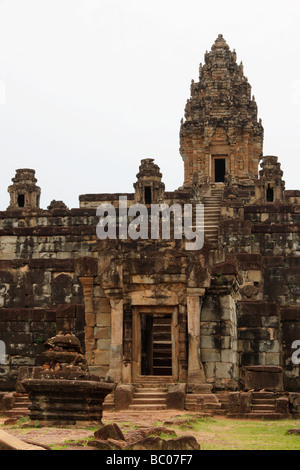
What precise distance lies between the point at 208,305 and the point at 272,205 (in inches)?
563

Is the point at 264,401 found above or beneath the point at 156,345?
beneath

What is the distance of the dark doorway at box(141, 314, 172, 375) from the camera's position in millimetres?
22422

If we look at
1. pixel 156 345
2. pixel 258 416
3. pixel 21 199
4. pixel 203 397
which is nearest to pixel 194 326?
pixel 203 397

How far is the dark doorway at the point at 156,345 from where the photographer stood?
22.4 metres

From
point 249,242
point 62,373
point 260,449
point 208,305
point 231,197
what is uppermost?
point 231,197

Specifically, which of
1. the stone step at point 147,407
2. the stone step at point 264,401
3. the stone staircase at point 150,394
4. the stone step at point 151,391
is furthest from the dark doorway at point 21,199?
the stone step at point 264,401

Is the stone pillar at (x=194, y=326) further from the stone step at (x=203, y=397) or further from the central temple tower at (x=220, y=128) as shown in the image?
the central temple tower at (x=220, y=128)

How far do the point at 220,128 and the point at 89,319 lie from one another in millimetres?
25271

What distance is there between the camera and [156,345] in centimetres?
2688

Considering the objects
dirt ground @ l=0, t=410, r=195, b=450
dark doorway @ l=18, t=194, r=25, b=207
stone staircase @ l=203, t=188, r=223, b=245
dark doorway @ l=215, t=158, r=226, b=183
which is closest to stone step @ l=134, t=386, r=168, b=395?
dirt ground @ l=0, t=410, r=195, b=450

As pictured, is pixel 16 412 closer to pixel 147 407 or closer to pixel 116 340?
pixel 147 407

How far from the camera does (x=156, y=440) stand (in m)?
10.8

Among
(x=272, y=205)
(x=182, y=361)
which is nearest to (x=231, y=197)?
(x=272, y=205)
